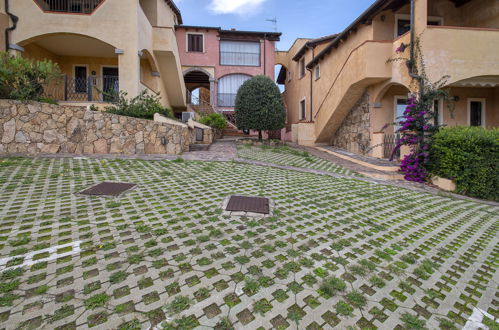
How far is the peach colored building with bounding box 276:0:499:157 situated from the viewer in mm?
8297

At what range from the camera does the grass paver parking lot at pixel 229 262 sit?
6.34 feet

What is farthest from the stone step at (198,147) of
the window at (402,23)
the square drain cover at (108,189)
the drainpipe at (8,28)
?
the window at (402,23)

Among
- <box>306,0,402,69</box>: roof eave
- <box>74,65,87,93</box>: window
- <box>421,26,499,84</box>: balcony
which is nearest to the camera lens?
<box>421,26,499,84</box>: balcony

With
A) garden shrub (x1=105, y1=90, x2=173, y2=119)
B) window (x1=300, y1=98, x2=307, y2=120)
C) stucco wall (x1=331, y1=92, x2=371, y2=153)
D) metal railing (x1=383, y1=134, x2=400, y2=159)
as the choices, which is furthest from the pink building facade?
metal railing (x1=383, y1=134, x2=400, y2=159)

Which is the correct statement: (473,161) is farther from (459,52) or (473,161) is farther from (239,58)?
(239,58)

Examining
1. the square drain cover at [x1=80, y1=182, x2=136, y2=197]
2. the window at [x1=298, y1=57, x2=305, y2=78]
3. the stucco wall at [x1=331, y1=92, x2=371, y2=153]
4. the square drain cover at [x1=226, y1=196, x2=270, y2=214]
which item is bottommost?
the square drain cover at [x1=226, y1=196, x2=270, y2=214]

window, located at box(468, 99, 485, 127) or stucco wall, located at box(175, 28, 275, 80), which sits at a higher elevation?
stucco wall, located at box(175, 28, 275, 80)

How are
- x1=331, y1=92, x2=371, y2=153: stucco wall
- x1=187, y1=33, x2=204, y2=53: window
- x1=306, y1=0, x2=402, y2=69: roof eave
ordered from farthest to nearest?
1. x1=187, y1=33, x2=204, y2=53: window
2. x1=331, y1=92, x2=371, y2=153: stucco wall
3. x1=306, y1=0, x2=402, y2=69: roof eave

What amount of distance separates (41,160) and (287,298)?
7.49 m

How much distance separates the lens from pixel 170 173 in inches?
241

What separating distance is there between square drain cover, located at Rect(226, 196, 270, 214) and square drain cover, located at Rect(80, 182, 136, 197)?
6.57 feet

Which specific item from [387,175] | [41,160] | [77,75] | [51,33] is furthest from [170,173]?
[77,75]

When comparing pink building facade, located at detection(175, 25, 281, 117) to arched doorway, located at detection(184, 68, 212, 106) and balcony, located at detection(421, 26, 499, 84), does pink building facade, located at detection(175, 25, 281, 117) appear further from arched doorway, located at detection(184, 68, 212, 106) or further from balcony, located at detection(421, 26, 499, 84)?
balcony, located at detection(421, 26, 499, 84)

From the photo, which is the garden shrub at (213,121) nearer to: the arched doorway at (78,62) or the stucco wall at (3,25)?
the arched doorway at (78,62)
